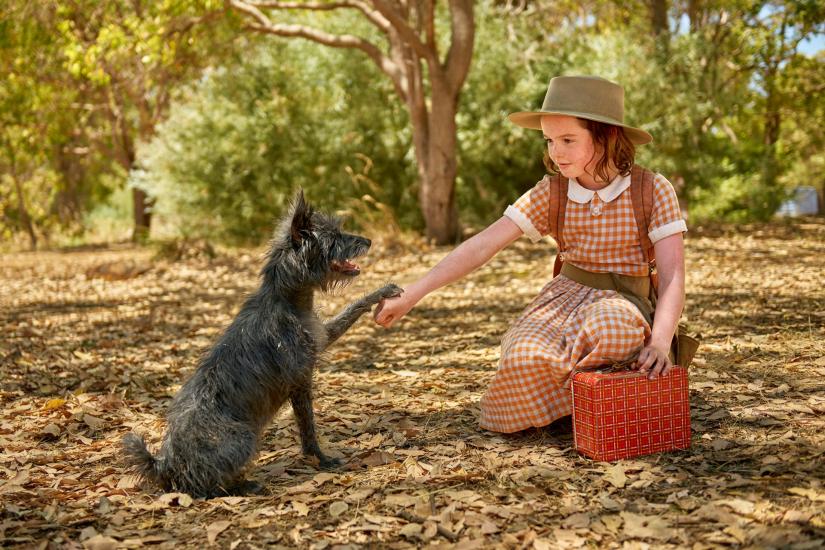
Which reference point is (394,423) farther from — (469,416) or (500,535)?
(500,535)

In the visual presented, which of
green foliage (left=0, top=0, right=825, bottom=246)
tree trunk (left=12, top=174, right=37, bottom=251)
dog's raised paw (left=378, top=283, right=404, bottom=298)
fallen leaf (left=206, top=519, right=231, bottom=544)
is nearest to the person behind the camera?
fallen leaf (left=206, top=519, right=231, bottom=544)

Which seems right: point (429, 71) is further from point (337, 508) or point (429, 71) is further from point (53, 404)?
point (337, 508)

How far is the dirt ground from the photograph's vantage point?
3354 millimetres

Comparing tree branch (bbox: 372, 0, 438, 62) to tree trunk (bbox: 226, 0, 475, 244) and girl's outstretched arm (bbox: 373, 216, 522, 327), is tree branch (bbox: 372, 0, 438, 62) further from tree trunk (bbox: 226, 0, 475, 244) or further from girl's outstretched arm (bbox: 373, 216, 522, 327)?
girl's outstretched arm (bbox: 373, 216, 522, 327)

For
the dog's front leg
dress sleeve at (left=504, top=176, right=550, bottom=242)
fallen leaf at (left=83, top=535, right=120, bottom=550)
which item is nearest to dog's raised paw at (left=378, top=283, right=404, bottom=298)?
the dog's front leg

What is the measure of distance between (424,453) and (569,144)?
6.08 ft

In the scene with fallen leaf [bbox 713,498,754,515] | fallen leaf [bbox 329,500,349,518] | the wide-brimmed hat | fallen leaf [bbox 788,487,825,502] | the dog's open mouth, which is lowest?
fallen leaf [bbox 329,500,349,518]

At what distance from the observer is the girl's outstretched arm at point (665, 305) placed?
13.4ft

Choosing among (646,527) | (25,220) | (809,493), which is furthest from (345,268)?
(25,220)

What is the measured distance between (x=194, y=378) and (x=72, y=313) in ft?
22.3

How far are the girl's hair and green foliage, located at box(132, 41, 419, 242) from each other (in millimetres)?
12677

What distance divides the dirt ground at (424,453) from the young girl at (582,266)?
0.39 m

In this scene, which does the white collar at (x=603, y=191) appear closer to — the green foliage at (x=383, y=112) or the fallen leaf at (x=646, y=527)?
the fallen leaf at (x=646, y=527)

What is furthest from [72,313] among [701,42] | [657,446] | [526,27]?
[701,42]
